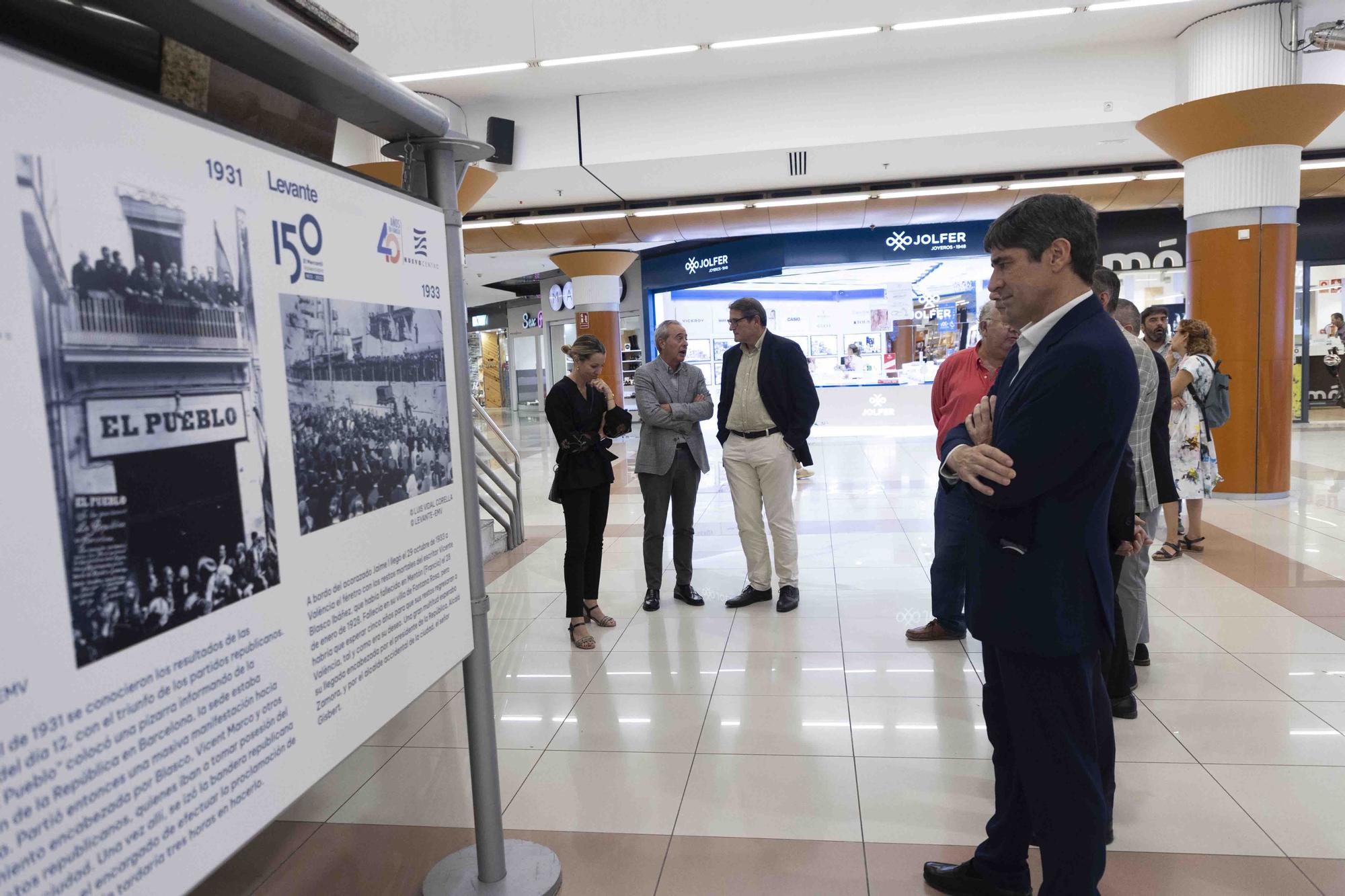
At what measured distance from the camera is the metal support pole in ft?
6.48

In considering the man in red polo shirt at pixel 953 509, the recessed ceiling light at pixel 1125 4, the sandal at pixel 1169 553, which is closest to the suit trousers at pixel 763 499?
the man in red polo shirt at pixel 953 509

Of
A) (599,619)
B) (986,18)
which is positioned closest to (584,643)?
(599,619)

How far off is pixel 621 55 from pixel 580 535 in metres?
4.45

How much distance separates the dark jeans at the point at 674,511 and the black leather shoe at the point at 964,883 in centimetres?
266

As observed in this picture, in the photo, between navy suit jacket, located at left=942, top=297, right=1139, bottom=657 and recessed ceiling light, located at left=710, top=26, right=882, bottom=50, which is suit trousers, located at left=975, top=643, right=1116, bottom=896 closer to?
navy suit jacket, located at left=942, top=297, right=1139, bottom=657

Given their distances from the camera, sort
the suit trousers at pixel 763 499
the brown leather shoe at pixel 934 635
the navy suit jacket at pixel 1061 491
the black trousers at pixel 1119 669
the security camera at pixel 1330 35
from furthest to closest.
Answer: the security camera at pixel 1330 35 → the suit trousers at pixel 763 499 → the brown leather shoe at pixel 934 635 → the black trousers at pixel 1119 669 → the navy suit jacket at pixel 1061 491

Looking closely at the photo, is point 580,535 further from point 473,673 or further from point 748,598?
point 473,673

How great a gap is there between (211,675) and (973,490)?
4.56 feet

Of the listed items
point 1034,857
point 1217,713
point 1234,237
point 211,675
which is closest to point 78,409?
point 211,675

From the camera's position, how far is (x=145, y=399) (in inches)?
41.3

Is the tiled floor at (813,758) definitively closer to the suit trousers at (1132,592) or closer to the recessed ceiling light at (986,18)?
the suit trousers at (1132,592)

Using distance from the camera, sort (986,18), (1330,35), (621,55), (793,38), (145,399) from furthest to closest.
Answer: (621,55) < (793,38) < (986,18) < (1330,35) < (145,399)

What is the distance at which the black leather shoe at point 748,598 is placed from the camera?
4.61 m

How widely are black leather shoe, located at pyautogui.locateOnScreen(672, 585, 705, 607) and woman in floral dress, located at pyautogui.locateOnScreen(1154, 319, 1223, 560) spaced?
9.70ft
